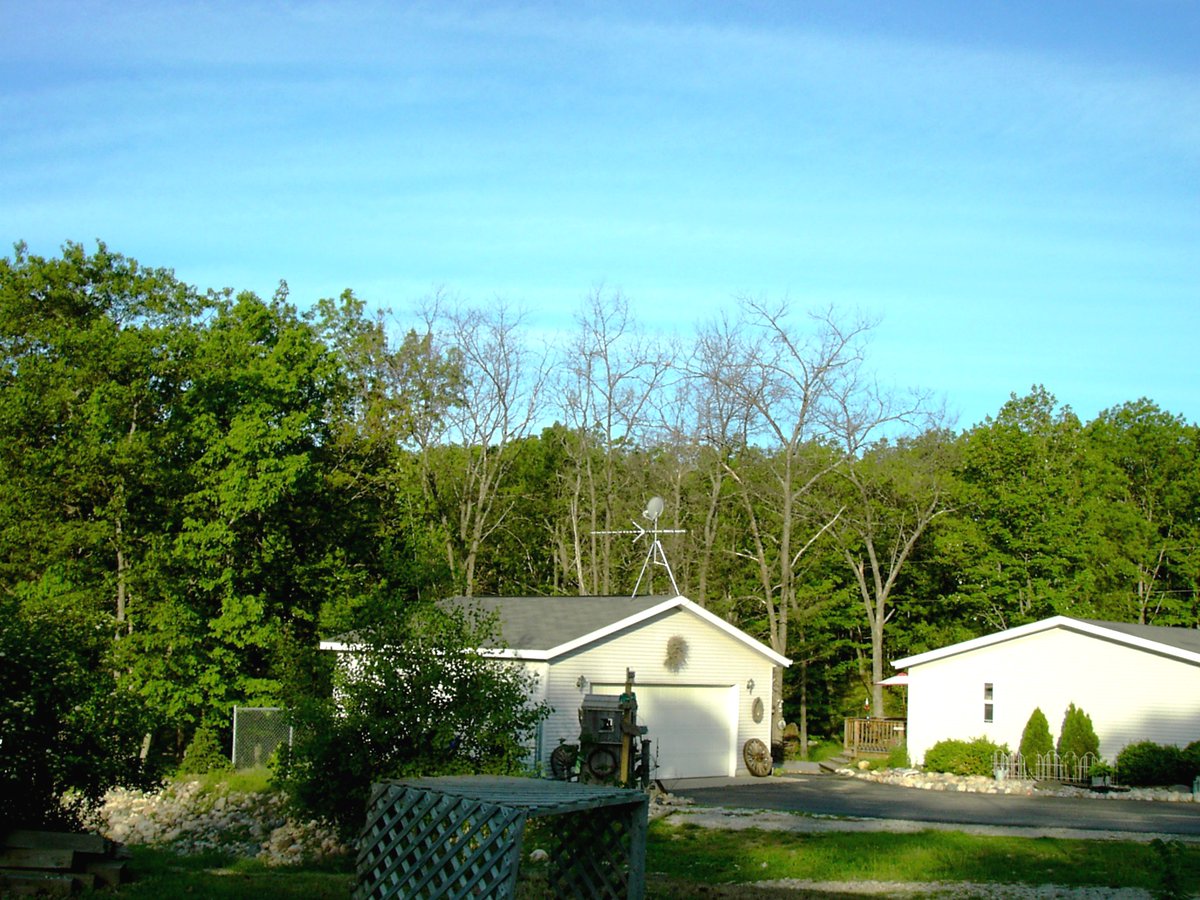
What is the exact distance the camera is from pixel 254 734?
2525 cm

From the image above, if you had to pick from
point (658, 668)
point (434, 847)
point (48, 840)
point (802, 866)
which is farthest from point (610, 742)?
point (434, 847)

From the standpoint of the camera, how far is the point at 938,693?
2845cm

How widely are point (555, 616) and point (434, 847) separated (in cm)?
1791

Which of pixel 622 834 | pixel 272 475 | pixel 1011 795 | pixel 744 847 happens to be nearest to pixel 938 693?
pixel 1011 795

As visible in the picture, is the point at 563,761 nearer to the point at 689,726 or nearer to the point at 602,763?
the point at 602,763

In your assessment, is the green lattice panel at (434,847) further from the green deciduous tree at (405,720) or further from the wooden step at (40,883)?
the green deciduous tree at (405,720)

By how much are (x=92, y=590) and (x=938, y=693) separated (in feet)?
65.2

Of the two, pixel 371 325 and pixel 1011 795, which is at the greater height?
pixel 371 325

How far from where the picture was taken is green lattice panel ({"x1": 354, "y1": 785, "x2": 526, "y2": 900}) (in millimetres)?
7180

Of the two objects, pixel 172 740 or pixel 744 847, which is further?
pixel 172 740

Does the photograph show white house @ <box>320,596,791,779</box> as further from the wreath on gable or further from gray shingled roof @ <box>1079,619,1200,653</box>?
gray shingled roof @ <box>1079,619,1200,653</box>

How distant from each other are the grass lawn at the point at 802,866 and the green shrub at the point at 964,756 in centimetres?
1099

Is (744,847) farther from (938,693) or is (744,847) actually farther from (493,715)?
(938,693)

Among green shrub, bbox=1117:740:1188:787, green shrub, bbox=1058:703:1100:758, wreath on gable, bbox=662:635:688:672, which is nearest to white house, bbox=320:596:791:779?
wreath on gable, bbox=662:635:688:672
